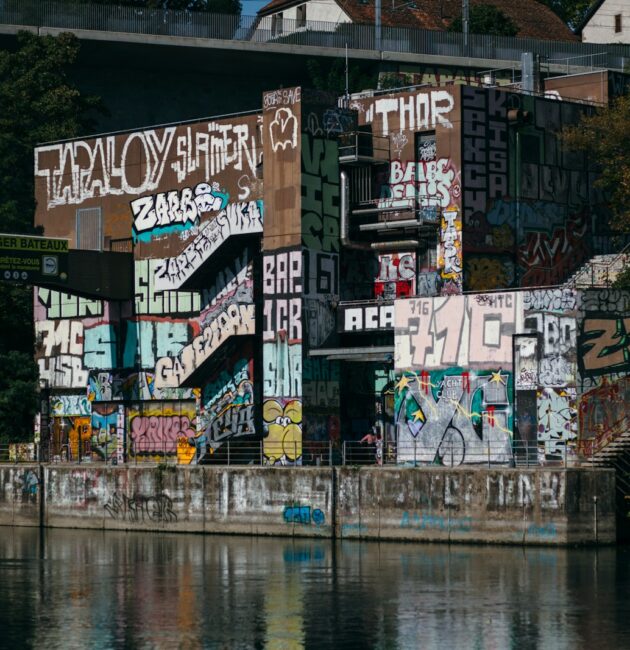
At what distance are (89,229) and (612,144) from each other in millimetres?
24742

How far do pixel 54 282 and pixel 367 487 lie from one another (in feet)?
70.6

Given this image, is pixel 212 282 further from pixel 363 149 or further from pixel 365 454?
pixel 365 454

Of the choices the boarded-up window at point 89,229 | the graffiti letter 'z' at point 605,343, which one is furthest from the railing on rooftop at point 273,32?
the graffiti letter 'z' at point 605,343

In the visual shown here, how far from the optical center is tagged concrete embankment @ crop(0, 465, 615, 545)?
193ft

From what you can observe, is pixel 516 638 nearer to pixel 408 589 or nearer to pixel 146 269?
pixel 408 589

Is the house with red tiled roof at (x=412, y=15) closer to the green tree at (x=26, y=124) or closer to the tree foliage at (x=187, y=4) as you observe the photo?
the tree foliage at (x=187, y=4)

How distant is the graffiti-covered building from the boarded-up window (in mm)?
1228

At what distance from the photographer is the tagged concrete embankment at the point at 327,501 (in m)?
58.7

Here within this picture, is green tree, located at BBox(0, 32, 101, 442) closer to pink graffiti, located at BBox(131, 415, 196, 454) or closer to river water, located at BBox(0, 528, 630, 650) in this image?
pink graffiti, located at BBox(131, 415, 196, 454)

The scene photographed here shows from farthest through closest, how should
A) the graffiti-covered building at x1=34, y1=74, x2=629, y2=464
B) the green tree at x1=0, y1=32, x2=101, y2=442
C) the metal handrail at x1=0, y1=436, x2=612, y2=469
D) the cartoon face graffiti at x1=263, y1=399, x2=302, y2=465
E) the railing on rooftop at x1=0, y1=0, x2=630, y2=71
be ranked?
1. the railing on rooftop at x1=0, y1=0, x2=630, y2=71
2. the green tree at x1=0, y1=32, x2=101, y2=442
3. the cartoon face graffiti at x1=263, y1=399, x2=302, y2=465
4. the graffiti-covered building at x1=34, y1=74, x2=629, y2=464
5. the metal handrail at x1=0, y1=436, x2=612, y2=469

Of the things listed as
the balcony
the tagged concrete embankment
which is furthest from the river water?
the balcony

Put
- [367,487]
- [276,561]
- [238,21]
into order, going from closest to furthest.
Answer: [276,561], [367,487], [238,21]

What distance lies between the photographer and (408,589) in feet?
167

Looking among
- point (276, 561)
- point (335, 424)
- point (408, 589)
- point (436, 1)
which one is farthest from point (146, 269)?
point (436, 1)
